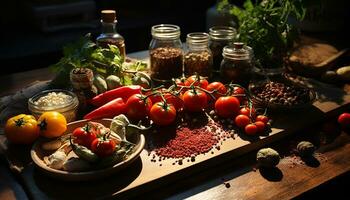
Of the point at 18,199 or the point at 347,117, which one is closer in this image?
the point at 18,199

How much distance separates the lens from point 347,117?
1.25m

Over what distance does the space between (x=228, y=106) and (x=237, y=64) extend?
27 centimetres

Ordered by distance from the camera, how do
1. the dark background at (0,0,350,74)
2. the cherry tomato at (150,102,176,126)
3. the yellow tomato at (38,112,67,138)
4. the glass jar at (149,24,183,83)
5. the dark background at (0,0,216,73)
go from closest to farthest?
the yellow tomato at (38,112,67,138) → the cherry tomato at (150,102,176,126) → the glass jar at (149,24,183,83) → the dark background at (0,0,350,74) → the dark background at (0,0,216,73)

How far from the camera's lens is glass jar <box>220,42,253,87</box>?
1414mm

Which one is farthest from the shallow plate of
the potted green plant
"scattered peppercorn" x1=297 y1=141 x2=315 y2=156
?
the potted green plant

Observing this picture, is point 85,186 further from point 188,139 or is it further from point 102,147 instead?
point 188,139

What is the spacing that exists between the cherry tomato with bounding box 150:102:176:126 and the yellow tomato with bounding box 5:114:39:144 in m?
0.35

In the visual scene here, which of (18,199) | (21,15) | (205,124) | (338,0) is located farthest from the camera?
(21,15)

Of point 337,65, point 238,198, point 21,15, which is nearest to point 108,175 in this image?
point 238,198

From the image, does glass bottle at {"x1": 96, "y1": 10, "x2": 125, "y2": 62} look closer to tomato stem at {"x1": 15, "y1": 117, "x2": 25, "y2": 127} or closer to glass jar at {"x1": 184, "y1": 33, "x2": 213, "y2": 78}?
glass jar at {"x1": 184, "y1": 33, "x2": 213, "y2": 78}

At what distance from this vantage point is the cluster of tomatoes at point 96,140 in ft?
3.18

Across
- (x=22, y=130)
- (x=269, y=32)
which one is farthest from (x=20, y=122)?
(x=269, y=32)

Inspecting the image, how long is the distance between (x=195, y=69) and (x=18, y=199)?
0.82 m

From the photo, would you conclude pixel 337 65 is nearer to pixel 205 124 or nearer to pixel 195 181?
pixel 205 124
